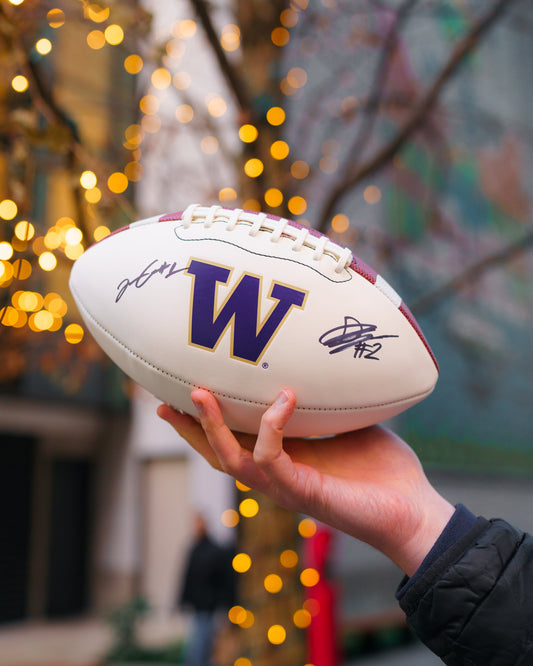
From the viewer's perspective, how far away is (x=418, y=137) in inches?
275

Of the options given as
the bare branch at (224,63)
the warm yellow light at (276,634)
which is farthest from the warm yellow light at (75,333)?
the warm yellow light at (276,634)

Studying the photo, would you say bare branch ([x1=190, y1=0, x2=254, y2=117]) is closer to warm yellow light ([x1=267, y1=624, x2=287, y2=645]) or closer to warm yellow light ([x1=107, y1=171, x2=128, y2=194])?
warm yellow light ([x1=107, y1=171, x2=128, y2=194])

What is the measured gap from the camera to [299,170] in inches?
150

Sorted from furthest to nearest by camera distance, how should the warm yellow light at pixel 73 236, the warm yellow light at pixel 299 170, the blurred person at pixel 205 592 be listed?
the blurred person at pixel 205 592 → the warm yellow light at pixel 299 170 → the warm yellow light at pixel 73 236

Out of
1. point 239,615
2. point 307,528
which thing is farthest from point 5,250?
point 307,528

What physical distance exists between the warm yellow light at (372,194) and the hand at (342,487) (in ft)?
17.5

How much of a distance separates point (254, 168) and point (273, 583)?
2060mm

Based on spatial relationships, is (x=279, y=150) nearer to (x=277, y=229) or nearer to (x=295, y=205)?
(x=295, y=205)

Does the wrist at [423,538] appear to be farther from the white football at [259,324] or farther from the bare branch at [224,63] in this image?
the bare branch at [224,63]

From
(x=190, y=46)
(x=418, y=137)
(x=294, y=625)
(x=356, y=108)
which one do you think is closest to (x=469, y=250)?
(x=418, y=137)

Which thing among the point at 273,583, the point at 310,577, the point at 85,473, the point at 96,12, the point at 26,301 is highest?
the point at 96,12

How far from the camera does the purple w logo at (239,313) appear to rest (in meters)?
1.30

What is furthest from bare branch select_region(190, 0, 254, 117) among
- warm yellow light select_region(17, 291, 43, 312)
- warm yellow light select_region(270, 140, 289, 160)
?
warm yellow light select_region(17, 291, 43, 312)

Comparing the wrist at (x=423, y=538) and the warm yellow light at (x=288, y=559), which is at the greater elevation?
the wrist at (x=423, y=538)
